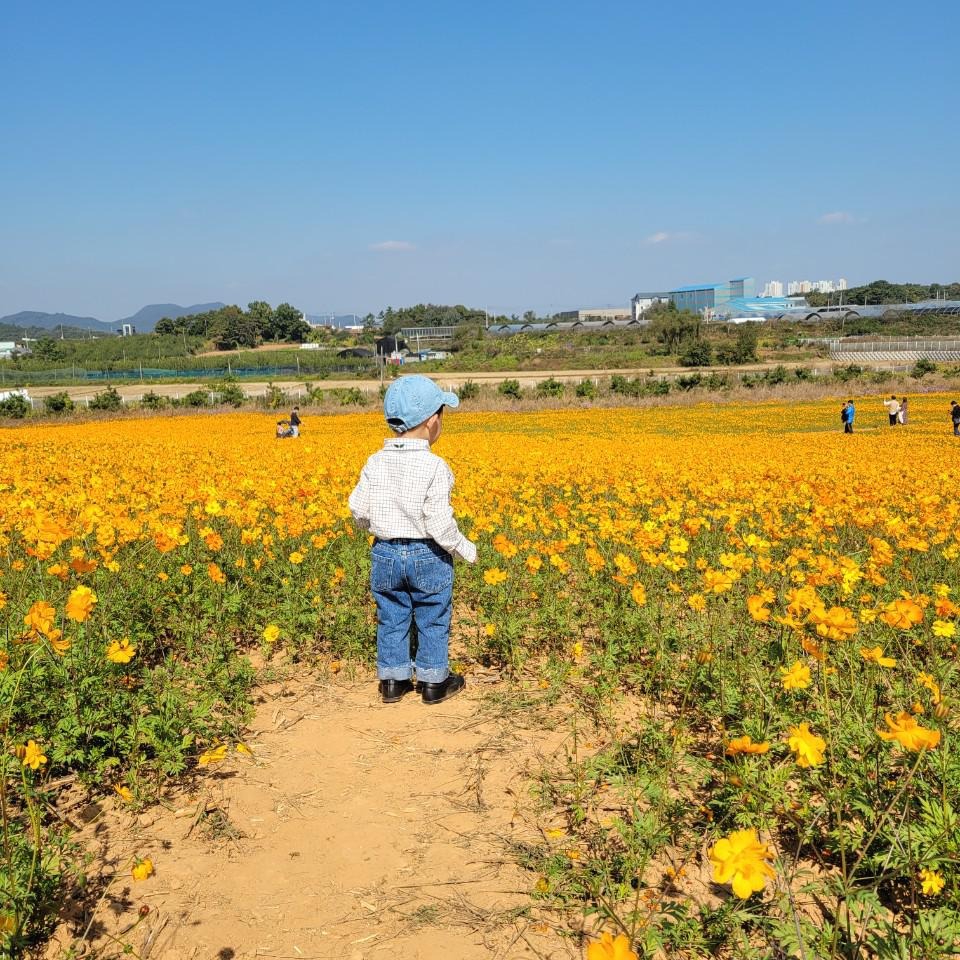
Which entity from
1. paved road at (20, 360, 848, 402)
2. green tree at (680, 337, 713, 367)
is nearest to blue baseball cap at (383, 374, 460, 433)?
paved road at (20, 360, 848, 402)

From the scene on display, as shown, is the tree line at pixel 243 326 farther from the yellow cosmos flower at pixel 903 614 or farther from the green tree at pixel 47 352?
the yellow cosmos flower at pixel 903 614

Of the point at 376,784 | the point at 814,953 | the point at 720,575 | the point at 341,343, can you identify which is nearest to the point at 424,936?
the point at 376,784

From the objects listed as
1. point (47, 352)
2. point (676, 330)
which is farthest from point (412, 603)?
point (47, 352)

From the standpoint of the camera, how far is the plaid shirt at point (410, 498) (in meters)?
3.42

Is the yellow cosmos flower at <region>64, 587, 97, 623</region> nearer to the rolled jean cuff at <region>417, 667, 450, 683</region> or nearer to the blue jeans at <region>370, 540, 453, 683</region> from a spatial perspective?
the blue jeans at <region>370, 540, 453, 683</region>

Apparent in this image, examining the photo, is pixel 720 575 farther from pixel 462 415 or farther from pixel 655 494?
pixel 462 415

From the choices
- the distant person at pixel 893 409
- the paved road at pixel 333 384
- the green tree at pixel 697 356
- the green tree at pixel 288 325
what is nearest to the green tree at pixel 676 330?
the green tree at pixel 697 356

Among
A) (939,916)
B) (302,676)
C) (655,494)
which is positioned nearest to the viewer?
(939,916)

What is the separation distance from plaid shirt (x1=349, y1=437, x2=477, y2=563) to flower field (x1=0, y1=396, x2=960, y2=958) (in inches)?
28.0

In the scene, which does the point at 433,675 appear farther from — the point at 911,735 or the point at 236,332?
the point at 236,332

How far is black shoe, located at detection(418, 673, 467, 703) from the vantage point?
3.54 m

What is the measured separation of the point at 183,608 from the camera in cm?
410

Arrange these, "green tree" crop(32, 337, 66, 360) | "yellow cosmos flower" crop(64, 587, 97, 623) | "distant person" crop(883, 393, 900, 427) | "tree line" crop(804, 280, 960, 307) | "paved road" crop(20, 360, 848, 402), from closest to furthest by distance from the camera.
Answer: "yellow cosmos flower" crop(64, 587, 97, 623), "distant person" crop(883, 393, 900, 427), "paved road" crop(20, 360, 848, 402), "green tree" crop(32, 337, 66, 360), "tree line" crop(804, 280, 960, 307)

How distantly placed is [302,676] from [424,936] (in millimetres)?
2039
